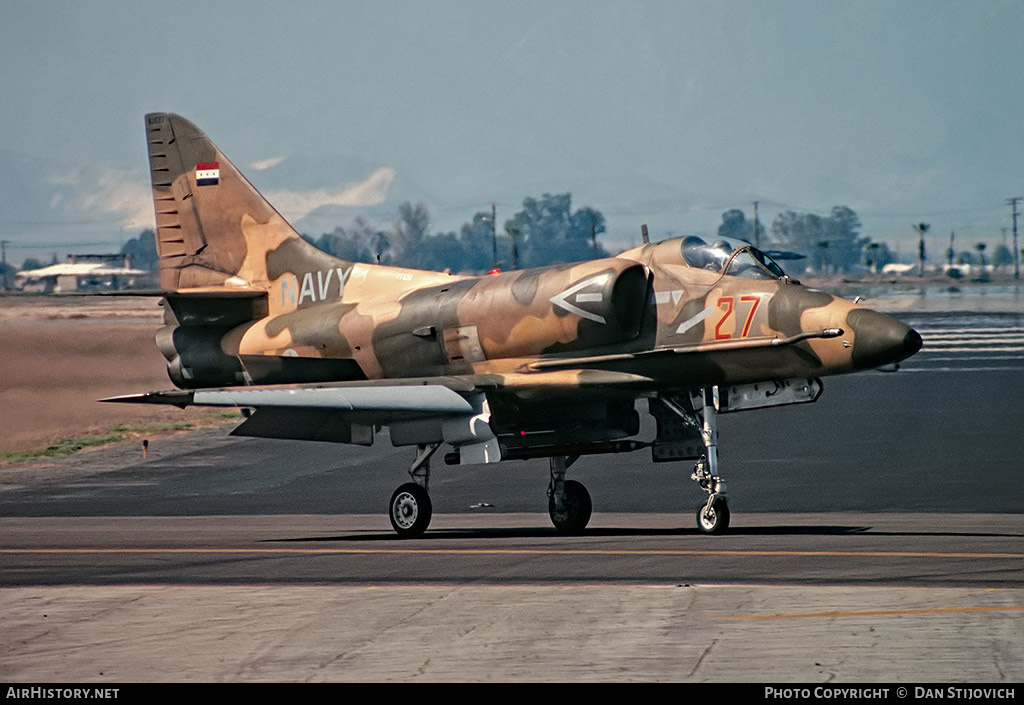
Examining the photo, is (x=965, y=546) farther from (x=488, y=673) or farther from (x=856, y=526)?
(x=488, y=673)

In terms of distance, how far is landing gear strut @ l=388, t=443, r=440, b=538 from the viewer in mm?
19125

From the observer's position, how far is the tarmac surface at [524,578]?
34.4 ft

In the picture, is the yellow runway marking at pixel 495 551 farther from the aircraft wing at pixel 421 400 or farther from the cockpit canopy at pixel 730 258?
the cockpit canopy at pixel 730 258

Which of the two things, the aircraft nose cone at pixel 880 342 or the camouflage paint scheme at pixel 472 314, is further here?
the camouflage paint scheme at pixel 472 314

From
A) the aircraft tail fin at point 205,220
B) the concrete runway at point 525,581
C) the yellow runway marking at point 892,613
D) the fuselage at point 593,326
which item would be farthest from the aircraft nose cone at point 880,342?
the aircraft tail fin at point 205,220

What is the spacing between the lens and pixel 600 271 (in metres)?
17.9

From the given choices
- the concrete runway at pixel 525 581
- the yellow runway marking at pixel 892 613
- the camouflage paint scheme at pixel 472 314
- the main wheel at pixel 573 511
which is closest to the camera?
the concrete runway at pixel 525 581

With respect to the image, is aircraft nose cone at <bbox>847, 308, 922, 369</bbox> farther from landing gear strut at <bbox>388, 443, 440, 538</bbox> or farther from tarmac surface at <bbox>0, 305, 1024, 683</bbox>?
landing gear strut at <bbox>388, 443, 440, 538</bbox>

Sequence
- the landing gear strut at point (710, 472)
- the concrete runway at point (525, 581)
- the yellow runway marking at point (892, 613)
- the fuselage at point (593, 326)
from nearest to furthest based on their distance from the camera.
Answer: the concrete runway at point (525, 581)
the yellow runway marking at point (892, 613)
the fuselage at point (593, 326)
the landing gear strut at point (710, 472)

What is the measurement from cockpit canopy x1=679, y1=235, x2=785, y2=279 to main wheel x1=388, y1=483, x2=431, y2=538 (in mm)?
4741

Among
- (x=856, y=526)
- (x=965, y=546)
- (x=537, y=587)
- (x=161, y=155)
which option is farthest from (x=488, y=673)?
(x=161, y=155)

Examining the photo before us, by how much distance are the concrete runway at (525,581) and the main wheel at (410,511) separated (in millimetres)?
356

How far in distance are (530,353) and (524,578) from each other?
16.3 ft

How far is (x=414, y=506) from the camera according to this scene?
755 inches
